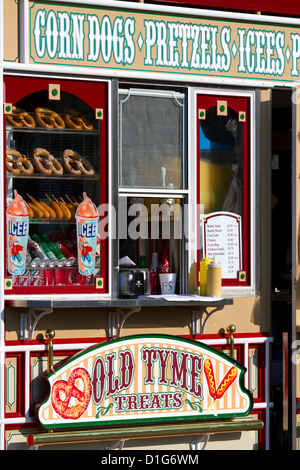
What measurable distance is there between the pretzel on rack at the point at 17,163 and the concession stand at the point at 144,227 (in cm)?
1

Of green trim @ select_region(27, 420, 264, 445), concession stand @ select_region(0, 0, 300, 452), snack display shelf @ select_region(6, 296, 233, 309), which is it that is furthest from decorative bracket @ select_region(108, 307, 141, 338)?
green trim @ select_region(27, 420, 264, 445)

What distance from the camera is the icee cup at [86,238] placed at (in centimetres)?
824

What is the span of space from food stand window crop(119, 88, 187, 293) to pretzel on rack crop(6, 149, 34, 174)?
0.81m

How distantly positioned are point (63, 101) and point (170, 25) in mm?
1173

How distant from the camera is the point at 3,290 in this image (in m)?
7.90

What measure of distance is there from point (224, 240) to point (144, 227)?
74cm

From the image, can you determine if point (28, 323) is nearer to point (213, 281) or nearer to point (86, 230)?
point (86, 230)

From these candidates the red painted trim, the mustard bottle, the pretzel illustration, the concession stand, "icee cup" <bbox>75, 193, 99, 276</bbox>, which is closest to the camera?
the pretzel illustration

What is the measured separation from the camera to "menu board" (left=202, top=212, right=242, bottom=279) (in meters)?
8.72

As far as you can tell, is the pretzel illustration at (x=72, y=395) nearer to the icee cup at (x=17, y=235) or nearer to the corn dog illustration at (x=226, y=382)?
the icee cup at (x=17, y=235)

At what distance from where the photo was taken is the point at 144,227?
8.57 meters

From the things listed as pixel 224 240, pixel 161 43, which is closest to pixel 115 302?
pixel 224 240

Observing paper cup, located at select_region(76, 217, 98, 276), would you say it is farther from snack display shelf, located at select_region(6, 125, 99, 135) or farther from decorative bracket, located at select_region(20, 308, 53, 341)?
snack display shelf, located at select_region(6, 125, 99, 135)

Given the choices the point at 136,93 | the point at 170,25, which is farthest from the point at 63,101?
the point at 170,25
